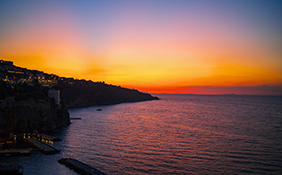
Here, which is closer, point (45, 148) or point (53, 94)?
point (45, 148)

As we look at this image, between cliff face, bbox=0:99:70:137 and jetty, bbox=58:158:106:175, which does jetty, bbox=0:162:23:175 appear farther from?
cliff face, bbox=0:99:70:137

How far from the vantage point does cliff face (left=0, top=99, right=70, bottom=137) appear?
164ft

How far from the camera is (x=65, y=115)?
74438 millimetres

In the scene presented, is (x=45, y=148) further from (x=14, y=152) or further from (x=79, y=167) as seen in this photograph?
(x=79, y=167)

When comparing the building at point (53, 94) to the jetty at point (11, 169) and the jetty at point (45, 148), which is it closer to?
the jetty at point (45, 148)

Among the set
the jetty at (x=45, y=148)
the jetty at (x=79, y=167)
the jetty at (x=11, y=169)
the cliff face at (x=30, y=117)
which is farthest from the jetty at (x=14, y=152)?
the cliff face at (x=30, y=117)

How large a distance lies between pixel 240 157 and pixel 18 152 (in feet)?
146

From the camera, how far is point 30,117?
186ft

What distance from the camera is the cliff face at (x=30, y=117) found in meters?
50.1

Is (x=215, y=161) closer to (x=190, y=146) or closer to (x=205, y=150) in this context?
(x=205, y=150)

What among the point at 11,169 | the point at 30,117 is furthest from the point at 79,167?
the point at 30,117

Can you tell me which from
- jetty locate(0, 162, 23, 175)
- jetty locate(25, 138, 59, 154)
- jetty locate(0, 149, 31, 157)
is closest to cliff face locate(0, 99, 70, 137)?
jetty locate(25, 138, 59, 154)

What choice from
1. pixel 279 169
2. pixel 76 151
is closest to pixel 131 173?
pixel 76 151

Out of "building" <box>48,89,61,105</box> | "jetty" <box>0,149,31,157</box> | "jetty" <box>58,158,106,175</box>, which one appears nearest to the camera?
"jetty" <box>58,158,106,175</box>
